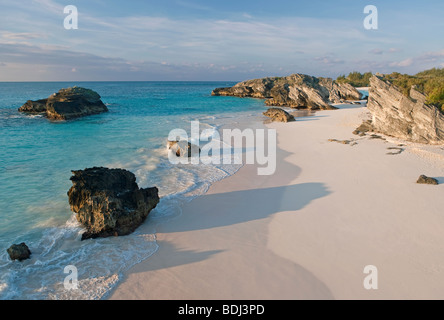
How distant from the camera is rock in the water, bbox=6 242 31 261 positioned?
7793 millimetres

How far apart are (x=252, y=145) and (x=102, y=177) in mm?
12969

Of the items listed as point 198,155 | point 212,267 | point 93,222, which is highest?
point 198,155

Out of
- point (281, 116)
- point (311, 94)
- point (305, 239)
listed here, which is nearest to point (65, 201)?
point (305, 239)

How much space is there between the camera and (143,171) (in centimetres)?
1549

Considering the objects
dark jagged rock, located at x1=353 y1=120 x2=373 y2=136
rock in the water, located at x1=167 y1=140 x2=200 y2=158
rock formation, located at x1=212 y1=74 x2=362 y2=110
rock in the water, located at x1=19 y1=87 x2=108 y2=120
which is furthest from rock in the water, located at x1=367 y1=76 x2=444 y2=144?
rock in the water, located at x1=19 y1=87 x2=108 y2=120

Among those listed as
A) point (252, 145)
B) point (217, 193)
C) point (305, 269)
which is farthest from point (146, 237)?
point (252, 145)

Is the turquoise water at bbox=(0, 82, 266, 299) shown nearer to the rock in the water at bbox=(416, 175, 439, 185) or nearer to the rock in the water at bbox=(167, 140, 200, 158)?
the rock in the water at bbox=(167, 140, 200, 158)

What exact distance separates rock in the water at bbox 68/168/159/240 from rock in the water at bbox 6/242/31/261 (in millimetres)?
1553

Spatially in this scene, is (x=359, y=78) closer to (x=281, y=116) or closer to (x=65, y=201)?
(x=281, y=116)

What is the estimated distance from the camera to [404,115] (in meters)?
20.4

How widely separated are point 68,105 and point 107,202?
36.2 meters

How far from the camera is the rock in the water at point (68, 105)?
37.4 metres

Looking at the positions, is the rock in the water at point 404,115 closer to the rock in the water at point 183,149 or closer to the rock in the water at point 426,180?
the rock in the water at point 426,180

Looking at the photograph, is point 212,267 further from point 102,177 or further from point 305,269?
point 102,177
